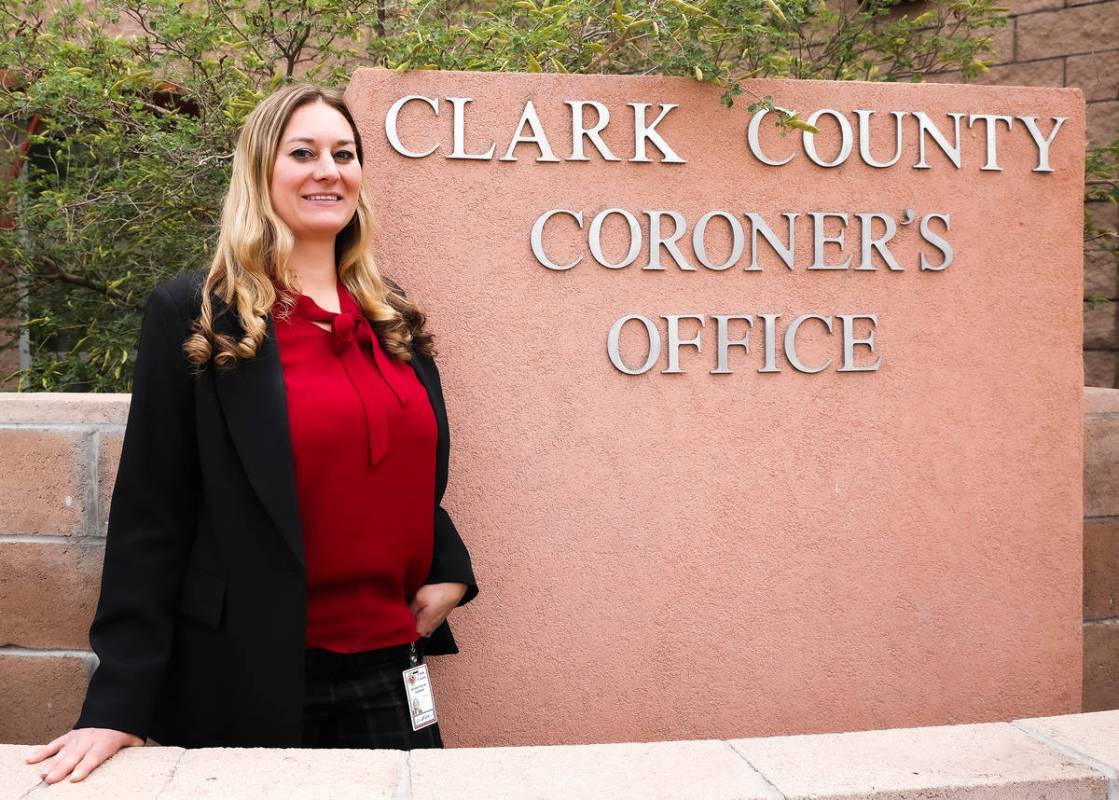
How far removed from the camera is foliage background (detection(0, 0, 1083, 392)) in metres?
3.40

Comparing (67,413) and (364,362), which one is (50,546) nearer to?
(67,413)

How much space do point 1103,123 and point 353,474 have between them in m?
5.29

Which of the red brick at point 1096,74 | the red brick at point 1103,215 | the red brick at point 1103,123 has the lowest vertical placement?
the red brick at point 1103,215

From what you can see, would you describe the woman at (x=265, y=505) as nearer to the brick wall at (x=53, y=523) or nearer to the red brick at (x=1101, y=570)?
the brick wall at (x=53, y=523)

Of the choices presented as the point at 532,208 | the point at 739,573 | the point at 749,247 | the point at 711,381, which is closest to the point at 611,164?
the point at 532,208

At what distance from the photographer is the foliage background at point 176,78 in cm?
340

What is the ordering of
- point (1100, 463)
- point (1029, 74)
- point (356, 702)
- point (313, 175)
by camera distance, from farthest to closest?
point (1029, 74) < point (1100, 463) < point (313, 175) < point (356, 702)

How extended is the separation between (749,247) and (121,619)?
195 centimetres

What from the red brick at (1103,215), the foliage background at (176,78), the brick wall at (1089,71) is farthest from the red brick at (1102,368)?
the foliage background at (176,78)

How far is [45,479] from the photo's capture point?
2.91 meters

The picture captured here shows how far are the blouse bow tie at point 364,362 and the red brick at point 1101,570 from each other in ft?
8.37

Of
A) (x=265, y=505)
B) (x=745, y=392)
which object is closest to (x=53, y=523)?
(x=265, y=505)

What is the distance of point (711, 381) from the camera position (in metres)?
3.05

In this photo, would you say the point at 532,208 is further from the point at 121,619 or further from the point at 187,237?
the point at 187,237
